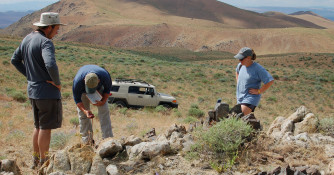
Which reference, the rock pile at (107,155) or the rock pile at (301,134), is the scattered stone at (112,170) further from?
the rock pile at (301,134)

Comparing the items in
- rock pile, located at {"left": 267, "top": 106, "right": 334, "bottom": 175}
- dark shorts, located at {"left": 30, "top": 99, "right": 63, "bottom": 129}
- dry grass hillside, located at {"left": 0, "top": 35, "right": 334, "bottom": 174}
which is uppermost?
dark shorts, located at {"left": 30, "top": 99, "right": 63, "bottom": 129}

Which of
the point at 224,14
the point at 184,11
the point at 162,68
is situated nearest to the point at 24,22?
the point at 184,11

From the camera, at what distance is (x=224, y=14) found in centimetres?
12288

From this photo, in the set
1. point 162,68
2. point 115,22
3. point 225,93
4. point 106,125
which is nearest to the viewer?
point 106,125

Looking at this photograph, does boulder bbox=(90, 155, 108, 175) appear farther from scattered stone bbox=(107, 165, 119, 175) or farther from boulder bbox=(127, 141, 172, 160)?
boulder bbox=(127, 141, 172, 160)

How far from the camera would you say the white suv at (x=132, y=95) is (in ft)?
42.1

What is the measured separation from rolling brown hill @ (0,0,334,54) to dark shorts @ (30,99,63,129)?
65.2m

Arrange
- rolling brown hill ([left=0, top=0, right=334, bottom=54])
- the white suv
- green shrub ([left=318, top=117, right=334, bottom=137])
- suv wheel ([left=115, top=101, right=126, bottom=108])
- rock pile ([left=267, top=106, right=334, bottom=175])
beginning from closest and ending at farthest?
1. rock pile ([left=267, top=106, right=334, bottom=175])
2. green shrub ([left=318, top=117, right=334, bottom=137])
3. suv wheel ([left=115, top=101, right=126, bottom=108])
4. the white suv
5. rolling brown hill ([left=0, top=0, right=334, bottom=54])

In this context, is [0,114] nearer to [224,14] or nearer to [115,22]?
[115,22]

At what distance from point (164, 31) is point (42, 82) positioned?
2987 inches

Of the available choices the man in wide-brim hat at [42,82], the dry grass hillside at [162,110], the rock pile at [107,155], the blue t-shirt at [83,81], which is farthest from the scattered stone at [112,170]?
the blue t-shirt at [83,81]

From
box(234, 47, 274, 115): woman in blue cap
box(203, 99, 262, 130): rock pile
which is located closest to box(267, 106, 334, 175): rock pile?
box(203, 99, 262, 130): rock pile

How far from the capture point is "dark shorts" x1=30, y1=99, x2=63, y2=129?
12.5ft

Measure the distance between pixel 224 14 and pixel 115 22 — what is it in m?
53.4
